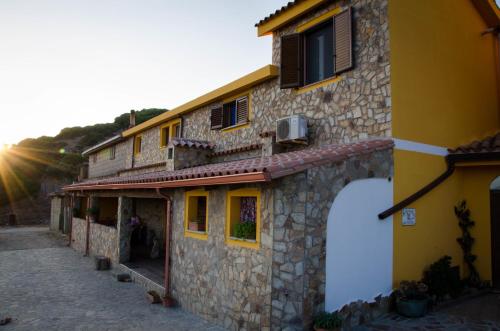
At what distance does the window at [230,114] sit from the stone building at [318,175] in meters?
0.07

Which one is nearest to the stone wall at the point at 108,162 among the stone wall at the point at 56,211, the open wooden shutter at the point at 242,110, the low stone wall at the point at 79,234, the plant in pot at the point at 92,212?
the stone wall at the point at 56,211

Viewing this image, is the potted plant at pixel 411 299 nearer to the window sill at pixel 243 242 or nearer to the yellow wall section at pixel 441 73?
the yellow wall section at pixel 441 73

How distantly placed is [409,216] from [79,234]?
1576 centimetres

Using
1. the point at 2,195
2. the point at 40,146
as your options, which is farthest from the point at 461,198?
the point at 40,146

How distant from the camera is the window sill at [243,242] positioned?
6057 mm

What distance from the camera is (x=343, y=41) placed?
26.0 feet

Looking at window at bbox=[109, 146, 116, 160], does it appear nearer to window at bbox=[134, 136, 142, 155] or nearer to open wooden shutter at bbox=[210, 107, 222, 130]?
window at bbox=[134, 136, 142, 155]

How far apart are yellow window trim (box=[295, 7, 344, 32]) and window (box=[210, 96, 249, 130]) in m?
2.98

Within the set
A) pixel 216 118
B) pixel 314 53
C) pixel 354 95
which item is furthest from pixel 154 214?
pixel 354 95

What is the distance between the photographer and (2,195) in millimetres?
31453

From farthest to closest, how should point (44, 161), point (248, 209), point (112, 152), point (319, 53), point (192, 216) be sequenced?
point (44, 161), point (112, 152), point (319, 53), point (192, 216), point (248, 209)

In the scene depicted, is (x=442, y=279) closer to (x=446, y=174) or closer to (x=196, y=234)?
(x=446, y=174)

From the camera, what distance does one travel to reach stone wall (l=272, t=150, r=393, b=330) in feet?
17.8

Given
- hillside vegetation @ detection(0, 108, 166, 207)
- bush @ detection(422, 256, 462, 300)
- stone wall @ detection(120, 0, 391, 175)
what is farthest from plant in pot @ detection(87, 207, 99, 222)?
hillside vegetation @ detection(0, 108, 166, 207)
